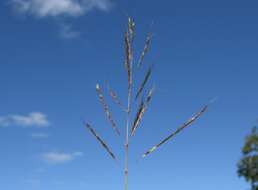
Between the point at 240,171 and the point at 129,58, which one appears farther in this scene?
the point at 240,171

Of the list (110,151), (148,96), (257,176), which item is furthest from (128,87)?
(257,176)

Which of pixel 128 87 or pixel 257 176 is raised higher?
pixel 257 176

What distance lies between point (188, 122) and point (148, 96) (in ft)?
1.18

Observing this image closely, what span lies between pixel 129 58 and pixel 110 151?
60 centimetres

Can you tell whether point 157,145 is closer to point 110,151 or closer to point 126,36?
point 110,151

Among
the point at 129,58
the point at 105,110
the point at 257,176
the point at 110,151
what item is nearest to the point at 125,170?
the point at 110,151

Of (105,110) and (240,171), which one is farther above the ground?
(240,171)

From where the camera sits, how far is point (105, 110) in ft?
11.3

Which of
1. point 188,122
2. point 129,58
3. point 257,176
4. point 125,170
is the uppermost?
point 257,176

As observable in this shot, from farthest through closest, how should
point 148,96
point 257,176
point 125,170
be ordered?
1. point 257,176
2. point 148,96
3. point 125,170

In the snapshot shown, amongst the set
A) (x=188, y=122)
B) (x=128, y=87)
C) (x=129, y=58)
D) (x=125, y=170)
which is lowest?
(x=125, y=170)

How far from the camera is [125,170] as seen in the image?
3.23 m

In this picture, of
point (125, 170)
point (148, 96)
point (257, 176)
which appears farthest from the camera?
point (257, 176)

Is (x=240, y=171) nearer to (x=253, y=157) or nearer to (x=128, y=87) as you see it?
(x=253, y=157)
